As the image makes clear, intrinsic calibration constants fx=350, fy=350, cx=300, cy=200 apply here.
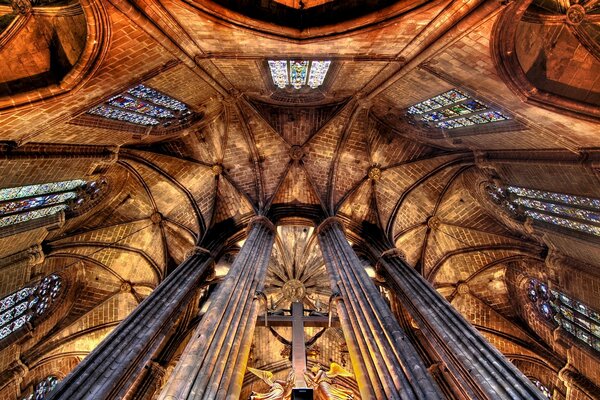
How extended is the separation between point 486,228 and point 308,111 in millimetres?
8621

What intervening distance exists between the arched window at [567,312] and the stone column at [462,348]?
5.14m

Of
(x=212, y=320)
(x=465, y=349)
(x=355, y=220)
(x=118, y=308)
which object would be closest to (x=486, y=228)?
(x=355, y=220)

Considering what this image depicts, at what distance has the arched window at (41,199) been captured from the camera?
346 inches

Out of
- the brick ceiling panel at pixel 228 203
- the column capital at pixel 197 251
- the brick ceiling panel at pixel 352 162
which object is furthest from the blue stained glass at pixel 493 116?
the column capital at pixel 197 251

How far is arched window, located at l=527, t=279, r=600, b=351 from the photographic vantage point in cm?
1037

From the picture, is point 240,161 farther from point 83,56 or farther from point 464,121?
point 464,121

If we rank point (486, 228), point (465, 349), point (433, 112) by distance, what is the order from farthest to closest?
1. point (486, 228)
2. point (433, 112)
3. point (465, 349)

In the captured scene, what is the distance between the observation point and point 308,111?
47.9ft

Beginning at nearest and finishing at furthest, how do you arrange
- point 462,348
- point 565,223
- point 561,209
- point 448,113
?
point 462,348, point 561,209, point 565,223, point 448,113

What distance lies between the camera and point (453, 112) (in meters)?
10.6

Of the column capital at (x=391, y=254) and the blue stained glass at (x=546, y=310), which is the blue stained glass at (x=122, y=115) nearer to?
the column capital at (x=391, y=254)

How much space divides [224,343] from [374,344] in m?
3.11

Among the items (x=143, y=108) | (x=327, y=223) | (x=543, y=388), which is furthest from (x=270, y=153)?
(x=543, y=388)

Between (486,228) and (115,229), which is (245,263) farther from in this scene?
(486,228)
